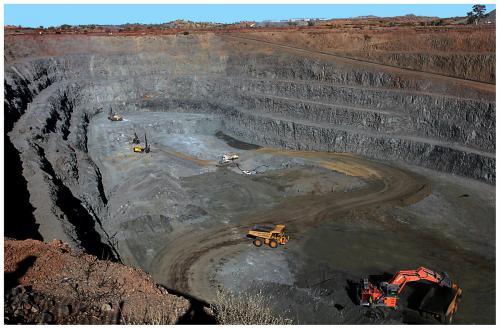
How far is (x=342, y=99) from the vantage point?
4831 cm

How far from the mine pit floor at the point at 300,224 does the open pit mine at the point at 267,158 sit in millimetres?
138

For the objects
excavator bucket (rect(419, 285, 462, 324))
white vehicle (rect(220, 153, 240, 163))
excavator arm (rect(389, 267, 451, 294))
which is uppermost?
white vehicle (rect(220, 153, 240, 163))

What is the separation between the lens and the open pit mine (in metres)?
24.0

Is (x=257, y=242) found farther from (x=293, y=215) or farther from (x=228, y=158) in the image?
(x=228, y=158)

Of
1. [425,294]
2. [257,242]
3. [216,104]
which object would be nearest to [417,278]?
[425,294]

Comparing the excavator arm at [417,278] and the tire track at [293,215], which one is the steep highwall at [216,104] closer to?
the tire track at [293,215]

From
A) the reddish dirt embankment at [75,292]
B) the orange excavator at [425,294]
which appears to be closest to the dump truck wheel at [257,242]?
the orange excavator at [425,294]

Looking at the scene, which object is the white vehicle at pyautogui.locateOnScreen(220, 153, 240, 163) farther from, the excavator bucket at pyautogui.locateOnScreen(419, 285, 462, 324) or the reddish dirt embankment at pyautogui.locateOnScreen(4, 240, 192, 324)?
the reddish dirt embankment at pyautogui.locateOnScreen(4, 240, 192, 324)

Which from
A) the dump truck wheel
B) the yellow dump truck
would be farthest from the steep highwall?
the yellow dump truck

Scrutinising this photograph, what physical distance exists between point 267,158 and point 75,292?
29.2 meters

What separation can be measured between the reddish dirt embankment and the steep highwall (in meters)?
5.90

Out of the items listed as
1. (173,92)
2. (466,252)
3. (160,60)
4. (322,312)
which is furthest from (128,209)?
(160,60)

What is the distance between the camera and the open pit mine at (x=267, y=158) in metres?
24.0

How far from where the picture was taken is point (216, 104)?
56.8 m
